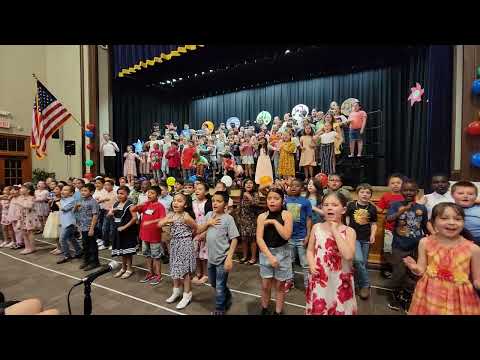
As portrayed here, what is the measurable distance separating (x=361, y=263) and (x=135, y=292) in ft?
9.48

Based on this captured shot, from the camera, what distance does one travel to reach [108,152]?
976cm

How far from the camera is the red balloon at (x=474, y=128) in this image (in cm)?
411

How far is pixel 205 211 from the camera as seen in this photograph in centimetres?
367

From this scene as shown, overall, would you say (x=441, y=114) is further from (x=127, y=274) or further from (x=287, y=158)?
(x=127, y=274)

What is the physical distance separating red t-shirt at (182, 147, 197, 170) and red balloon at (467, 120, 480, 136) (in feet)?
22.2

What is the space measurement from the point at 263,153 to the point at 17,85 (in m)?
11.1

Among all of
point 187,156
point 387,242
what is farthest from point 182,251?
point 187,156

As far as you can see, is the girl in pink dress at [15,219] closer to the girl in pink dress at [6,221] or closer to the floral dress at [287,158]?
the girl in pink dress at [6,221]

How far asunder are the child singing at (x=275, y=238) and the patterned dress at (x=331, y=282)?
485 millimetres

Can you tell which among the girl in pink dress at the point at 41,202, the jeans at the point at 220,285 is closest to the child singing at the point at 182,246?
the jeans at the point at 220,285

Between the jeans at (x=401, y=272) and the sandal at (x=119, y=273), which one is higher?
the jeans at (x=401, y=272)

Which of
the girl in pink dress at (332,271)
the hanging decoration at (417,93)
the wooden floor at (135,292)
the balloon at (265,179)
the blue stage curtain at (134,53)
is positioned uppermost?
the blue stage curtain at (134,53)

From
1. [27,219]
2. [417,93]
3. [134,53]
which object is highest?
[134,53]
